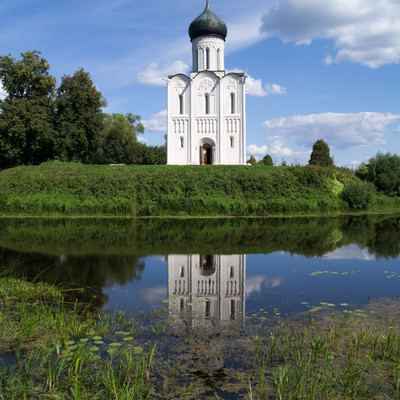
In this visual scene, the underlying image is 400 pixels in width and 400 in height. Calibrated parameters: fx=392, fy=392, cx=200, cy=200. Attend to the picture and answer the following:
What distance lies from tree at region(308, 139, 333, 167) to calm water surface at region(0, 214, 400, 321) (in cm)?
1946

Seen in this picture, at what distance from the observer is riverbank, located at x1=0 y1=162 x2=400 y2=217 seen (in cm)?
2314

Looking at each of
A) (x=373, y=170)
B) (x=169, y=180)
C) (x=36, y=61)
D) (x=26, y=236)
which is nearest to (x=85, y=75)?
(x=36, y=61)

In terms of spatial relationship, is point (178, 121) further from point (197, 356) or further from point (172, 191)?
point (197, 356)

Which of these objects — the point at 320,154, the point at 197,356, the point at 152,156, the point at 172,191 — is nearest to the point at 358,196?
the point at 172,191

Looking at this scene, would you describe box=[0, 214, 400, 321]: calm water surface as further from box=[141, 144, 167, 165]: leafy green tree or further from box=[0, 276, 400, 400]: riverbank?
box=[141, 144, 167, 165]: leafy green tree

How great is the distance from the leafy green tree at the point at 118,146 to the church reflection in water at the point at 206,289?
111ft

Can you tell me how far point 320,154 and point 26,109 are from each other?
2691cm

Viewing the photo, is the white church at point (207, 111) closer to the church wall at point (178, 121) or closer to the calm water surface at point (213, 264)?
the church wall at point (178, 121)

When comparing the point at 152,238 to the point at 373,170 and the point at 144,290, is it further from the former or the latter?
the point at 373,170

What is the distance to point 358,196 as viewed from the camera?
82.6ft

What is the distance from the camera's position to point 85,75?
34406 mm

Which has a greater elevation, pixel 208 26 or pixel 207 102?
pixel 208 26

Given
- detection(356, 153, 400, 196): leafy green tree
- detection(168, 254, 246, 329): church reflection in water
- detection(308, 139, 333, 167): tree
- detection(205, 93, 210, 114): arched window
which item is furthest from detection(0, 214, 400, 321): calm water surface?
detection(308, 139, 333, 167): tree

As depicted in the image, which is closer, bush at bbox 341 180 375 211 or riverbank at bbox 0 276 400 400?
riverbank at bbox 0 276 400 400
